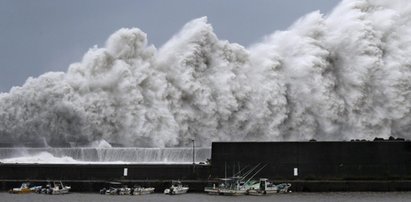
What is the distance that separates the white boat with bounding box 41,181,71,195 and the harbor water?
1075 millimetres

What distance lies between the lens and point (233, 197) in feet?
99.6

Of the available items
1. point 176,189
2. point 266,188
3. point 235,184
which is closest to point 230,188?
point 235,184

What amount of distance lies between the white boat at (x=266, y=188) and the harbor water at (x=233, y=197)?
2.23 feet

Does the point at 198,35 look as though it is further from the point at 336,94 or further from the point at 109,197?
the point at 109,197

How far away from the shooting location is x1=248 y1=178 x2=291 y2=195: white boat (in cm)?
3128

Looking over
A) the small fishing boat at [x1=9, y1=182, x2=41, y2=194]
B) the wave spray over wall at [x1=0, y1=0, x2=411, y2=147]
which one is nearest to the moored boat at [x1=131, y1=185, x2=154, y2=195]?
the small fishing boat at [x1=9, y1=182, x2=41, y2=194]

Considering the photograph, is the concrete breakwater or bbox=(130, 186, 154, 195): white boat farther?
bbox=(130, 186, 154, 195): white boat

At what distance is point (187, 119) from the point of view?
4509 cm

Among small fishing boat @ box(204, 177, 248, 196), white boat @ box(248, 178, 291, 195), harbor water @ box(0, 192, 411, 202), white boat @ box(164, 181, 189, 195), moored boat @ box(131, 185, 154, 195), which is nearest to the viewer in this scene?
harbor water @ box(0, 192, 411, 202)

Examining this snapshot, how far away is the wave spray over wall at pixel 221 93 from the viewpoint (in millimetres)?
43969

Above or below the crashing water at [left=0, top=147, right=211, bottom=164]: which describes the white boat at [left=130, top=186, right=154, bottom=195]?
below

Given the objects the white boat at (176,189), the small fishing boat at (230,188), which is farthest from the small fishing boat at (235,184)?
the white boat at (176,189)

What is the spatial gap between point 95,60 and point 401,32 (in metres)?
22.6

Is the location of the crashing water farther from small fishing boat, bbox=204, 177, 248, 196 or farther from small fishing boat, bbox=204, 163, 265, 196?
small fishing boat, bbox=204, 177, 248, 196
